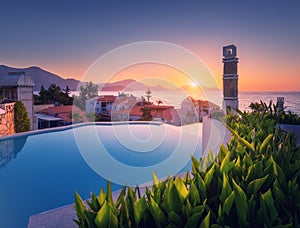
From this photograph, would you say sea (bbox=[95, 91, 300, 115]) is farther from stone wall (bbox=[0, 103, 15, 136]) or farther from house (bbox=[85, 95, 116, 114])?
house (bbox=[85, 95, 116, 114])

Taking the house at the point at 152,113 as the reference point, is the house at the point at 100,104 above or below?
above

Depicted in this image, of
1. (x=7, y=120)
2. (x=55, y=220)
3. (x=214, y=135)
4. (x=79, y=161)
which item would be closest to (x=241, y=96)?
(x=214, y=135)

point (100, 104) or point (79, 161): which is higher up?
point (100, 104)

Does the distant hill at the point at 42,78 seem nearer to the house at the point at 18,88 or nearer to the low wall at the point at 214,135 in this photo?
the house at the point at 18,88

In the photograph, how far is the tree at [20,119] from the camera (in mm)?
12547

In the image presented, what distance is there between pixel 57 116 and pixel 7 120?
611 centimetres

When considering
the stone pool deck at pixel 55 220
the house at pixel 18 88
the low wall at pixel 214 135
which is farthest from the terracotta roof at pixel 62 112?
the stone pool deck at pixel 55 220

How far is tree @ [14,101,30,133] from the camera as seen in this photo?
1255 centimetres

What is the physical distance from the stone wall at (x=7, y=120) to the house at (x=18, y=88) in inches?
131

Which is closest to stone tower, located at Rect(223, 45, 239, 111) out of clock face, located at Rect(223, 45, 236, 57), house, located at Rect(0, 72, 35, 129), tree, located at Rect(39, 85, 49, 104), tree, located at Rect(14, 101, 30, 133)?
clock face, located at Rect(223, 45, 236, 57)

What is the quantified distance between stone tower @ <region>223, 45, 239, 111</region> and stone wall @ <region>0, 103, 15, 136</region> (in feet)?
29.6

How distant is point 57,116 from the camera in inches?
706

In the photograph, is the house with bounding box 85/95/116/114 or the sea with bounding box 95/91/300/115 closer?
the sea with bounding box 95/91/300/115

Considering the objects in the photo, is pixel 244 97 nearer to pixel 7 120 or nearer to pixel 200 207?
pixel 200 207
